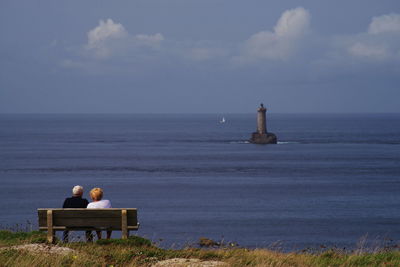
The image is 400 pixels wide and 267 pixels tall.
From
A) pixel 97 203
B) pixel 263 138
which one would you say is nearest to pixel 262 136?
pixel 263 138

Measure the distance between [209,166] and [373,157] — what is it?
1335 inches

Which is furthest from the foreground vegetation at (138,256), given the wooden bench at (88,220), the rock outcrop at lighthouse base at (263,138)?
the rock outcrop at lighthouse base at (263,138)

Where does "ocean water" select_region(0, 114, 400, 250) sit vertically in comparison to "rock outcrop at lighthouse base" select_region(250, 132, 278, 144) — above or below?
below

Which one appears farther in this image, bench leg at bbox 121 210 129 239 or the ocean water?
the ocean water

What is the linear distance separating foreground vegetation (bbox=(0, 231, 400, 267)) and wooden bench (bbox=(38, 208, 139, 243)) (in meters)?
0.27

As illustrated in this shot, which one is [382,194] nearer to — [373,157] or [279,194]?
[279,194]

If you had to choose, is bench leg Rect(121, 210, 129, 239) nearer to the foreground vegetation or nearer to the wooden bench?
the wooden bench

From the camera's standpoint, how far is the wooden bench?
14891mm

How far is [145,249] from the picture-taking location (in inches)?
555

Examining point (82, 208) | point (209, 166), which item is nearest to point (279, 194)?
point (209, 166)

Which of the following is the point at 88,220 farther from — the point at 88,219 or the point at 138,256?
the point at 138,256

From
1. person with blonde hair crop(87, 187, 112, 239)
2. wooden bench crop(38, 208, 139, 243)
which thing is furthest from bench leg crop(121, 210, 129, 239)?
person with blonde hair crop(87, 187, 112, 239)

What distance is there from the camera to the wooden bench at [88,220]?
14891 millimetres

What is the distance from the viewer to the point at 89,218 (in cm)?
1502
